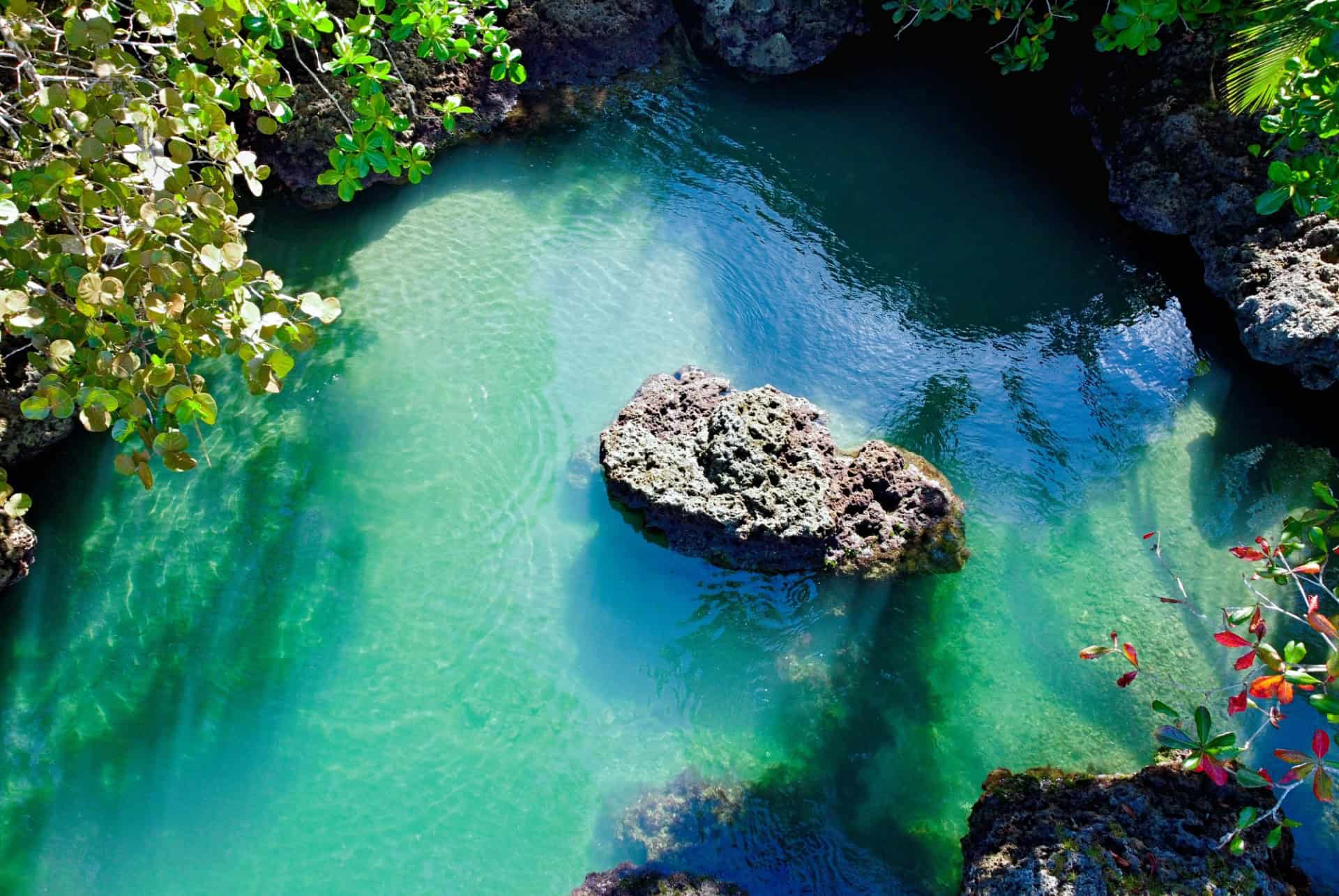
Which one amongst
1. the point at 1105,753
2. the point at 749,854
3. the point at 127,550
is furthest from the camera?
the point at 127,550

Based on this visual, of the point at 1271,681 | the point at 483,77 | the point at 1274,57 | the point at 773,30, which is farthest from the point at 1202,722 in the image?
the point at 483,77

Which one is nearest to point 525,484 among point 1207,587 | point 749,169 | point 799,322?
point 799,322

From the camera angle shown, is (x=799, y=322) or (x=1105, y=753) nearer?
(x=1105, y=753)

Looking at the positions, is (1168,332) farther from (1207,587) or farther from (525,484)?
(525,484)

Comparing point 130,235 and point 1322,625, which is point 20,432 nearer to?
point 130,235

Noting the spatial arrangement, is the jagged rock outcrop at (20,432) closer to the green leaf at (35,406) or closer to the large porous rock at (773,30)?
the green leaf at (35,406)

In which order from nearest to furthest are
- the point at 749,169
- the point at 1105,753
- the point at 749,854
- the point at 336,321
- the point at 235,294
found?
the point at 235,294, the point at 749,854, the point at 1105,753, the point at 336,321, the point at 749,169

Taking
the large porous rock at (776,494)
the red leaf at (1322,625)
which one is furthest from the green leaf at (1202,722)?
the large porous rock at (776,494)
